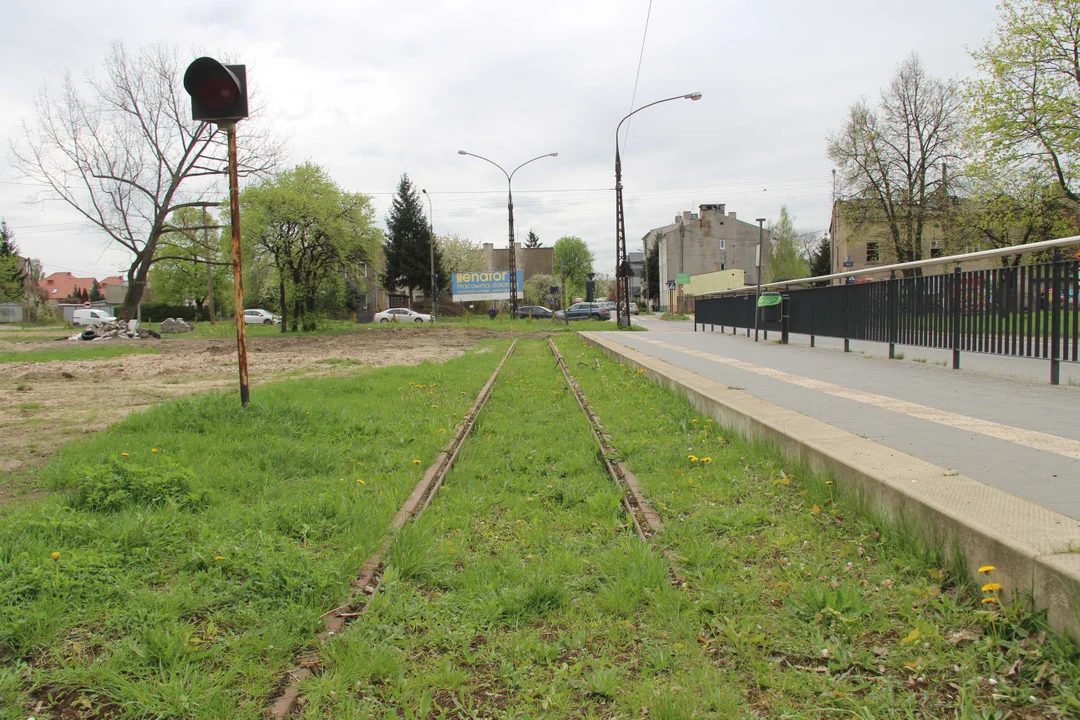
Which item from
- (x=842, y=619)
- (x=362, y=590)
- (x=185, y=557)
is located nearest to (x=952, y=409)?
(x=842, y=619)

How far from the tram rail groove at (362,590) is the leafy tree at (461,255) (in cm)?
8186

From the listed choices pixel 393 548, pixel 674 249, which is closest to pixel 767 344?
pixel 393 548

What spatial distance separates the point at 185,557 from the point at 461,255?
89.8 metres

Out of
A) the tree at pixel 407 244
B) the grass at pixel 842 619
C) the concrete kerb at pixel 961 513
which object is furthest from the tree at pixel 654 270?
the grass at pixel 842 619

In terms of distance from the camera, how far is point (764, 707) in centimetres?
241

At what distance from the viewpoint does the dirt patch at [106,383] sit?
22.9 feet

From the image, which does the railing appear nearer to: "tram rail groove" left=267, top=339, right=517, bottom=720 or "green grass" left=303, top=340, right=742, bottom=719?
"green grass" left=303, top=340, right=742, bottom=719

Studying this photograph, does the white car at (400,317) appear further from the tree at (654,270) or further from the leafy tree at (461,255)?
the tree at (654,270)

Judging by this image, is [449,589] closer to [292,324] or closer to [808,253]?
[292,324]

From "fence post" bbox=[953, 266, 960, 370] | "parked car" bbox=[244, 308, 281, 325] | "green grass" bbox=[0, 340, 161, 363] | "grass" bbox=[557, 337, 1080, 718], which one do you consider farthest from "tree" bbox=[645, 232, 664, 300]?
"grass" bbox=[557, 337, 1080, 718]

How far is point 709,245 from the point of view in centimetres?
9131

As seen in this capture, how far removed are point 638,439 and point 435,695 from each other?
460 centimetres

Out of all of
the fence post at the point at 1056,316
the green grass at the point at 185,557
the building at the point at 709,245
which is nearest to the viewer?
the green grass at the point at 185,557

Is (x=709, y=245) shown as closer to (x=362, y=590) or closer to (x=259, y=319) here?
(x=259, y=319)
